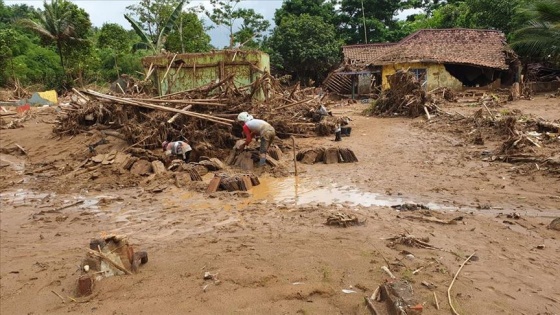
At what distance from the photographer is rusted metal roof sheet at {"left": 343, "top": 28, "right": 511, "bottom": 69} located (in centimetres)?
2383

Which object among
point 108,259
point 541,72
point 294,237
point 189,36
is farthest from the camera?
point 189,36

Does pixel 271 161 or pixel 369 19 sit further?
pixel 369 19

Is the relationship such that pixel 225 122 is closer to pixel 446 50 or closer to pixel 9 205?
pixel 9 205

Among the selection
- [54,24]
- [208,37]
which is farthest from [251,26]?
[54,24]

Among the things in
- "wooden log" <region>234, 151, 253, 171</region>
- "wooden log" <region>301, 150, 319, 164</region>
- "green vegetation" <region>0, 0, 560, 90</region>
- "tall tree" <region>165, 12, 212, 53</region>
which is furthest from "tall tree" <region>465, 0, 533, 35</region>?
"wooden log" <region>234, 151, 253, 171</region>

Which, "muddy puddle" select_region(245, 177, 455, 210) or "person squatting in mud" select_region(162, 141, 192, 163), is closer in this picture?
"muddy puddle" select_region(245, 177, 455, 210)

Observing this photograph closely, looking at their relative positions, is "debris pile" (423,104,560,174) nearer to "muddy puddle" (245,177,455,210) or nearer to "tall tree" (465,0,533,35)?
"muddy puddle" (245,177,455,210)

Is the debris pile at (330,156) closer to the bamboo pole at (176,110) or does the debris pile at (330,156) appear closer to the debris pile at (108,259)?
the bamboo pole at (176,110)

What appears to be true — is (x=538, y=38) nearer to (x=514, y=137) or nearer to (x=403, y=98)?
(x=403, y=98)

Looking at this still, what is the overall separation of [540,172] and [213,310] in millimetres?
6756

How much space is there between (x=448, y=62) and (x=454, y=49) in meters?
1.69

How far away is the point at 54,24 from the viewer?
27000mm

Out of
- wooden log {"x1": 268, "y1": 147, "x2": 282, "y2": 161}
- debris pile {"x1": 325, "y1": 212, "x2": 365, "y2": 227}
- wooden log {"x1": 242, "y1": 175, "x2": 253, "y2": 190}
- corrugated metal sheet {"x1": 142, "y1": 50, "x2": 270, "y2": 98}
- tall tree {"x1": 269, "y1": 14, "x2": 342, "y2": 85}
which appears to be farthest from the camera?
tall tree {"x1": 269, "y1": 14, "x2": 342, "y2": 85}

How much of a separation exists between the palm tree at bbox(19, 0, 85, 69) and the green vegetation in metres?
0.06
